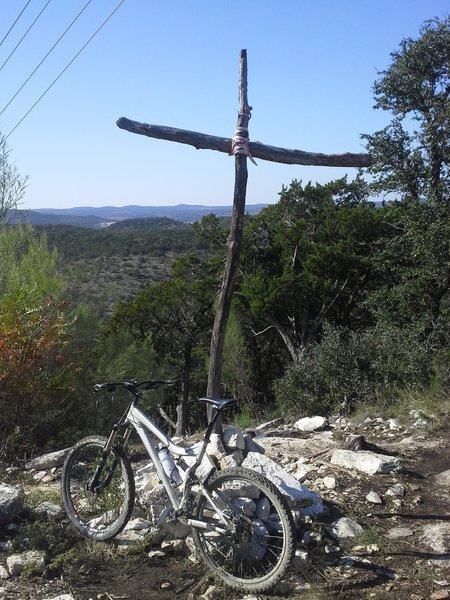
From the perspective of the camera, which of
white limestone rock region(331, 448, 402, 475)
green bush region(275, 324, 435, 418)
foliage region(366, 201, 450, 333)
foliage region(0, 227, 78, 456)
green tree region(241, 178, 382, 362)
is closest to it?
white limestone rock region(331, 448, 402, 475)

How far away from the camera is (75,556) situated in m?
4.03

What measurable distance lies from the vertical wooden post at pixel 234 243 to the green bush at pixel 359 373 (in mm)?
4078

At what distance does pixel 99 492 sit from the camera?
4379 mm

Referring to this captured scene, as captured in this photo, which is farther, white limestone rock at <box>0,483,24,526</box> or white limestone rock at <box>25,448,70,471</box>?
white limestone rock at <box>25,448,70,471</box>

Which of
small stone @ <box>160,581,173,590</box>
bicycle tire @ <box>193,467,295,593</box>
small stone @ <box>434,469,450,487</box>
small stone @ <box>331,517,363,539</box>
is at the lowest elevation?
small stone @ <box>434,469,450,487</box>

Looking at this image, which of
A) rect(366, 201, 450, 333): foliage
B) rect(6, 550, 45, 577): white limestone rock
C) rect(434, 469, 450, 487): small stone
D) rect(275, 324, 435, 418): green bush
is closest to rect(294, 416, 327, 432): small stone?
rect(275, 324, 435, 418): green bush

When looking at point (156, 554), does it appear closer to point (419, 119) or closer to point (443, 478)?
point (443, 478)

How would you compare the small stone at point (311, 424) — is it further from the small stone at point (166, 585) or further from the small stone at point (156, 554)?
the small stone at point (166, 585)

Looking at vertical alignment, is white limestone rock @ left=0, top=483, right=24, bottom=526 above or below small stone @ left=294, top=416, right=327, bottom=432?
above

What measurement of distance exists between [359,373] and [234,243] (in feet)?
18.7

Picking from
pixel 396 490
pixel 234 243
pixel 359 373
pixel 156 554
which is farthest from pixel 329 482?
pixel 359 373

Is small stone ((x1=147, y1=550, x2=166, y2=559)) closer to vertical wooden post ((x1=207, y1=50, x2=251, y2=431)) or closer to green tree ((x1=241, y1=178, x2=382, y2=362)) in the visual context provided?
vertical wooden post ((x1=207, y1=50, x2=251, y2=431))

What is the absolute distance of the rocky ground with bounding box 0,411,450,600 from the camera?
3604 mm

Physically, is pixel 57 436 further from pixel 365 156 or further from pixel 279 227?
pixel 279 227
